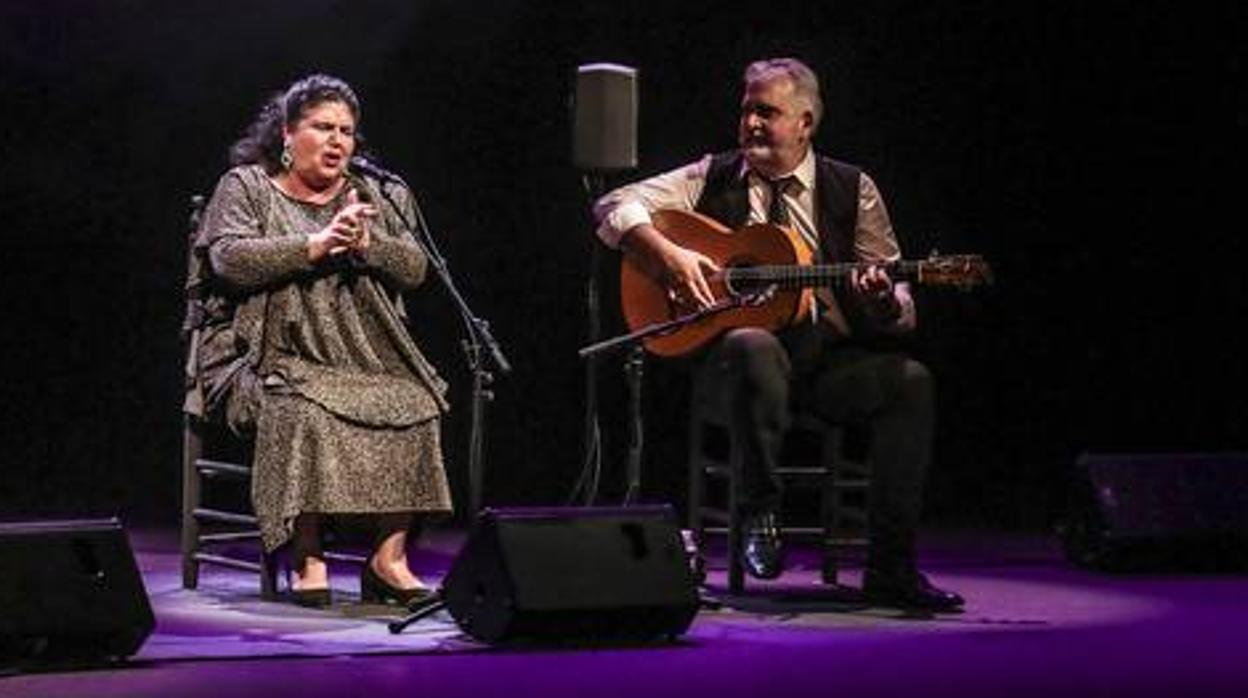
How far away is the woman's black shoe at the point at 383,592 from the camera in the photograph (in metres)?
5.34

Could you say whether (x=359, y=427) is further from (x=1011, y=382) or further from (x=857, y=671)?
(x=1011, y=382)

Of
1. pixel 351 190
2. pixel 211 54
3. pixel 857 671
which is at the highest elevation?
pixel 211 54

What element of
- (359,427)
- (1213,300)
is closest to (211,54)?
(359,427)

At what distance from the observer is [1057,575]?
611cm

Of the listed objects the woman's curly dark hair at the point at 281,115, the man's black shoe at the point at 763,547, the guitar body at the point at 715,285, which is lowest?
the man's black shoe at the point at 763,547

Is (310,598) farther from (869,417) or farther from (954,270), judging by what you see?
(954,270)

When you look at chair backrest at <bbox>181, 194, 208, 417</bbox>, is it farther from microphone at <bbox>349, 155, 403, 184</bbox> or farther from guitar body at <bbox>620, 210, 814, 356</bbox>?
guitar body at <bbox>620, 210, 814, 356</bbox>

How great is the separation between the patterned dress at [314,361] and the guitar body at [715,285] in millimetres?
549

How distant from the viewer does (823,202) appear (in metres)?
5.67

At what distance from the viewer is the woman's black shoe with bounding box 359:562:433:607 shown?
5.34m

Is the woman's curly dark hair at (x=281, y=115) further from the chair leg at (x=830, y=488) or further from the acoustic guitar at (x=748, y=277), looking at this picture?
the chair leg at (x=830, y=488)

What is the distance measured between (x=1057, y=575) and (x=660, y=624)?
1786mm

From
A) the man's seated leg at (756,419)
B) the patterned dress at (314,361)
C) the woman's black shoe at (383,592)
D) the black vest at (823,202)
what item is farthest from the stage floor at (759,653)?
the black vest at (823,202)

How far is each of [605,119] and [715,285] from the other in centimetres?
47
